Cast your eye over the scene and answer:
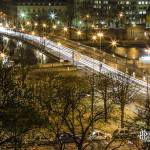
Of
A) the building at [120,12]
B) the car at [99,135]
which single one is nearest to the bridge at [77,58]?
the car at [99,135]

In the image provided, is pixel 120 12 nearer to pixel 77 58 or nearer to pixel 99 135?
pixel 77 58

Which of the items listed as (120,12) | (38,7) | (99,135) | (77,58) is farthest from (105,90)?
(38,7)

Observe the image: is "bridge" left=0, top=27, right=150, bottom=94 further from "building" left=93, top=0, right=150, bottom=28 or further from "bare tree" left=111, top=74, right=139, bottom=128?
"building" left=93, top=0, right=150, bottom=28

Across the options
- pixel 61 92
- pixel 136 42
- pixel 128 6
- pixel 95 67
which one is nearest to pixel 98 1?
pixel 128 6

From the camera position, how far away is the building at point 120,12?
14606 cm

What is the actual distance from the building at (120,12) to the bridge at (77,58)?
122 feet

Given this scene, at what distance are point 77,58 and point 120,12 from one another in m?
69.0

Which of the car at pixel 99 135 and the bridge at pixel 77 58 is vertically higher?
the bridge at pixel 77 58

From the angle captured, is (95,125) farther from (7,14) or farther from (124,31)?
(7,14)

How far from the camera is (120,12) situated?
5930 inches

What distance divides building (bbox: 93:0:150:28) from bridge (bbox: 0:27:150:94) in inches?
1458

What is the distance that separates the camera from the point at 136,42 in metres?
Result: 118

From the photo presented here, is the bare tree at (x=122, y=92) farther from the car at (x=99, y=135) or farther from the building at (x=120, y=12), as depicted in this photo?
the building at (x=120, y=12)

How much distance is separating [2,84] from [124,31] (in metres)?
104
